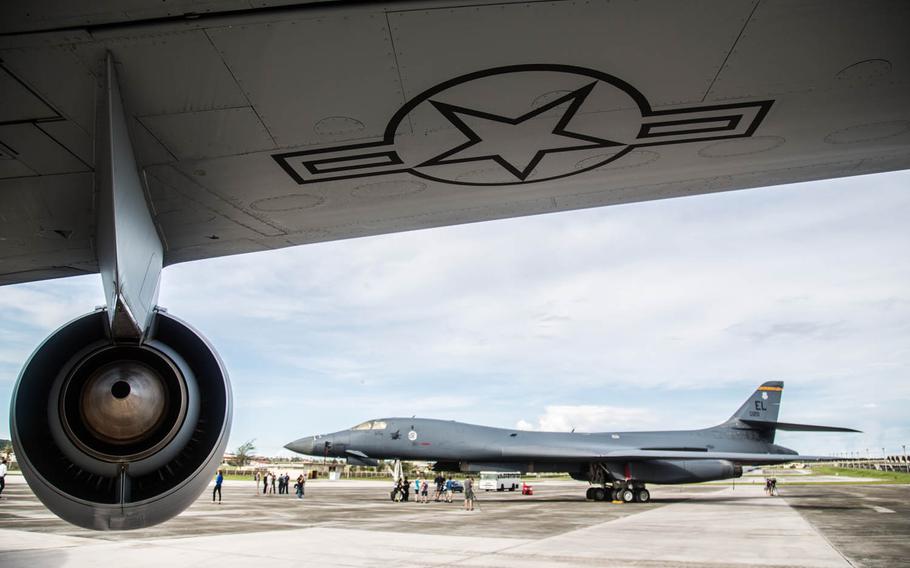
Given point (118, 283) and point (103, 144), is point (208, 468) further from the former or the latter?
point (103, 144)

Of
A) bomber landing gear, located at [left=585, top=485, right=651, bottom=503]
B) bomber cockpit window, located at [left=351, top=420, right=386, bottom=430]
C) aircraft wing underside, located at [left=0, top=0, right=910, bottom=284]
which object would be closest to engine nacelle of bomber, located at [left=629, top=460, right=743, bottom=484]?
bomber landing gear, located at [left=585, top=485, right=651, bottom=503]

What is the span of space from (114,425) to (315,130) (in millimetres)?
1900

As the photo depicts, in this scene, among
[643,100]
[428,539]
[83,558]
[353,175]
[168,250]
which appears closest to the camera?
[643,100]

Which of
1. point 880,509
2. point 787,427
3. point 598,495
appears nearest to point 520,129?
point 880,509

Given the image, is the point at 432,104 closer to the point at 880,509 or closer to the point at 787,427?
the point at 880,509

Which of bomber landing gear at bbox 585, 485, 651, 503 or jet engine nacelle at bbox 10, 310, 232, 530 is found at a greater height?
jet engine nacelle at bbox 10, 310, 232, 530

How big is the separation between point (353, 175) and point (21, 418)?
7.28 ft

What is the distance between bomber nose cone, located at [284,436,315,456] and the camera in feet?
79.3

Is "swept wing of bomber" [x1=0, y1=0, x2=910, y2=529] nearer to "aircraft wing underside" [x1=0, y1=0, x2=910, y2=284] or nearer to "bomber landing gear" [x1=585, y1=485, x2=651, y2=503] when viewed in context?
"aircraft wing underside" [x1=0, y1=0, x2=910, y2=284]

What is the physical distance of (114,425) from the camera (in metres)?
3.38

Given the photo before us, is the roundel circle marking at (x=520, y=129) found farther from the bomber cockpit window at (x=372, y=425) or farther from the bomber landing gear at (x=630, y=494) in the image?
the bomber landing gear at (x=630, y=494)

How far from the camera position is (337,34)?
2.55m

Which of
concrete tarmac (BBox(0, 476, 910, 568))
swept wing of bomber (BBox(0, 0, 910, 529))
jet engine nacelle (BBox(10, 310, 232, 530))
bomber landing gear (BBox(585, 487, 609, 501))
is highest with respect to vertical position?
swept wing of bomber (BBox(0, 0, 910, 529))

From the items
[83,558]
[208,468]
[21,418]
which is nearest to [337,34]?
[208,468]
